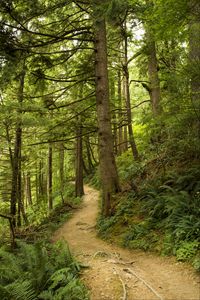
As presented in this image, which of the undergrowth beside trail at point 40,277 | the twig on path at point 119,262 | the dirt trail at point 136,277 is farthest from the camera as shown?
the twig on path at point 119,262

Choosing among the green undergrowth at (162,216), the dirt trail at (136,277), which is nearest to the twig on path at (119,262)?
the dirt trail at (136,277)

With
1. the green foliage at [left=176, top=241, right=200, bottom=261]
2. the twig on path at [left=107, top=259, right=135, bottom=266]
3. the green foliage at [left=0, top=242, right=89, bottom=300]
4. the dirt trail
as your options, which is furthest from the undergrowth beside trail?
the green foliage at [left=176, top=241, right=200, bottom=261]

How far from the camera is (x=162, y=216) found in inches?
293

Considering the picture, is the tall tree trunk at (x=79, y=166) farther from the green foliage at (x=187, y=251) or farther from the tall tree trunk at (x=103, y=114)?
the green foliage at (x=187, y=251)

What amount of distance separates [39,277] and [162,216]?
3525mm

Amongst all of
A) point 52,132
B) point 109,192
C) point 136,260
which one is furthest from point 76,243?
point 52,132

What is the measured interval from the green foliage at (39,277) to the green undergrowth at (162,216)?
2055 mm

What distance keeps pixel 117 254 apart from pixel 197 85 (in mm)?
4781

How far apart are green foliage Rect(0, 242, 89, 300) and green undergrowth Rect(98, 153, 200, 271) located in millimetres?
2055

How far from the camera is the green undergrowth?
6.06 metres

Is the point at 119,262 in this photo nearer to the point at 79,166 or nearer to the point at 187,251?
the point at 187,251

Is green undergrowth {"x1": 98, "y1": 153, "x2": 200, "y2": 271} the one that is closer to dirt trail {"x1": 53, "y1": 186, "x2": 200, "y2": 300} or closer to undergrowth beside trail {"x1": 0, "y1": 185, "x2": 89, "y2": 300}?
dirt trail {"x1": 53, "y1": 186, "x2": 200, "y2": 300}

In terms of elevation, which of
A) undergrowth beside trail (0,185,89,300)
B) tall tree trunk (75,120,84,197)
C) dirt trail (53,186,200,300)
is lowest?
dirt trail (53,186,200,300)

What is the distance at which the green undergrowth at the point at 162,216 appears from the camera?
19.9 feet
